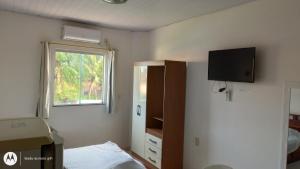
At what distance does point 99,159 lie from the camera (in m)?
2.55

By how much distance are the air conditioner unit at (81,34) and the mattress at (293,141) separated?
10.4 ft

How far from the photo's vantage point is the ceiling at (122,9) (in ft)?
8.93

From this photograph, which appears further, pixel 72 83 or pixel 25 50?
pixel 72 83

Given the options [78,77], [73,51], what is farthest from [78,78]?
[73,51]

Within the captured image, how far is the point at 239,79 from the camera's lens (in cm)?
255

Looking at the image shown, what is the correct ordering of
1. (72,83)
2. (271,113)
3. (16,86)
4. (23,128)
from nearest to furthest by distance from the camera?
(23,128), (271,113), (16,86), (72,83)

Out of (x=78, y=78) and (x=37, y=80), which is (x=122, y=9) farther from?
(x=37, y=80)

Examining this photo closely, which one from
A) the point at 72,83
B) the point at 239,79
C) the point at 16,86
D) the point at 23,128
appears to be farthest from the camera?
the point at 72,83

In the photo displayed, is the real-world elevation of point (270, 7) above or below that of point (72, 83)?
above

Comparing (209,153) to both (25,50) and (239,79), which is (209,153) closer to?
(239,79)

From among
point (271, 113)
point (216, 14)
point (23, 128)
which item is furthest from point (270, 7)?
point (23, 128)

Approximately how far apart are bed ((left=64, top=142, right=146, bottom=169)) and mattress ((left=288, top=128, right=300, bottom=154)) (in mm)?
1521

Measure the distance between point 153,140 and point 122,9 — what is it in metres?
2.00

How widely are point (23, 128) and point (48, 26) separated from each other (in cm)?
334
